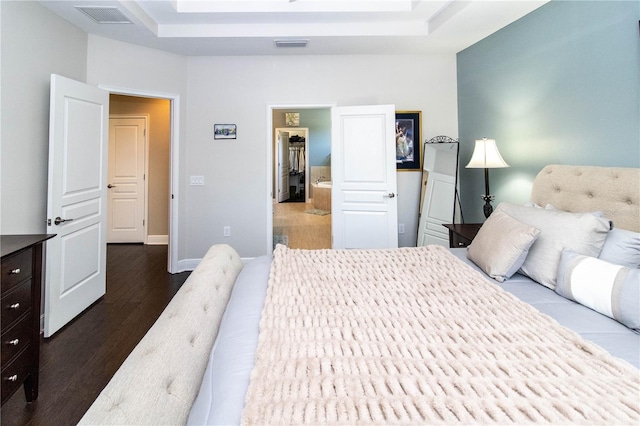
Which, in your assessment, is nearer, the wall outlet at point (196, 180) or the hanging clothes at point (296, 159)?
the wall outlet at point (196, 180)

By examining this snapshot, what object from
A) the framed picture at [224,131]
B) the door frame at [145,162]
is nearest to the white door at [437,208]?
the framed picture at [224,131]

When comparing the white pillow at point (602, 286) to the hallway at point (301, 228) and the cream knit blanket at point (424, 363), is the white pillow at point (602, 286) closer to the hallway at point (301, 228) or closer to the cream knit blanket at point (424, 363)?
the cream knit blanket at point (424, 363)

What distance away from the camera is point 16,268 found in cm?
153

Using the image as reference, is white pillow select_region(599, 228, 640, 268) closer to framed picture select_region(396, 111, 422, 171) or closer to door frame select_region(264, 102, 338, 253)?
framed picture select_region(396, 111, 422, 171)

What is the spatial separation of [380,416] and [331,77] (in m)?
3.91

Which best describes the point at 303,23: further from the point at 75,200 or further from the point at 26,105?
the point at 75,200

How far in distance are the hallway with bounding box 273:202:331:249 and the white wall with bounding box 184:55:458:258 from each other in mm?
1335

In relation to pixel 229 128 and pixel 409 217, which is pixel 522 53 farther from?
pixel 229 128

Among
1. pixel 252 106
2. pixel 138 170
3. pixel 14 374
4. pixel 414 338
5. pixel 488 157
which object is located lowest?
pixel 14 374

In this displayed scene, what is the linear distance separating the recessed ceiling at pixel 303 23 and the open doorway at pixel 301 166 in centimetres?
404

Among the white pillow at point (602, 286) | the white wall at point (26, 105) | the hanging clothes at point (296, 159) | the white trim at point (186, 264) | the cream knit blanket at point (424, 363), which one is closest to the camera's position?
the cream knit blanket at point (424, 363)

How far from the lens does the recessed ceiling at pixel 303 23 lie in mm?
2820

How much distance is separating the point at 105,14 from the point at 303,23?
1.76m

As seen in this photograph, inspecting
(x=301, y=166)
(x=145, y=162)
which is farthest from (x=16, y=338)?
(x=301, y=166)
